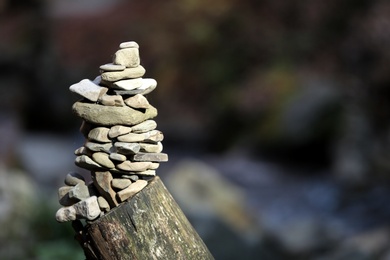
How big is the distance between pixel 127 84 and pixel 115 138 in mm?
216

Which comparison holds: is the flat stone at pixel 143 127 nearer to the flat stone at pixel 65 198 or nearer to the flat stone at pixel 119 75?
the flat stone at pixel 119 75

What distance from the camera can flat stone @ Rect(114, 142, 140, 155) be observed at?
3072mm

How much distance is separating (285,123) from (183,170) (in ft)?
14.1

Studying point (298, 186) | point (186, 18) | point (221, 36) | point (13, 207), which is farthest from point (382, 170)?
point (186, 18)

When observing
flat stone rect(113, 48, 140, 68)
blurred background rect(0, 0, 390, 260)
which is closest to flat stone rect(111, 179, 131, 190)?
flat stone rect(113, 48, 140, 68)

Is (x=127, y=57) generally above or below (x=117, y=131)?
above

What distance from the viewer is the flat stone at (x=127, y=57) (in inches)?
124

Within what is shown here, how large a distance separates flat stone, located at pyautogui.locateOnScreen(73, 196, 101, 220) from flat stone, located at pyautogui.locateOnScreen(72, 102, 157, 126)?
0.99 feet

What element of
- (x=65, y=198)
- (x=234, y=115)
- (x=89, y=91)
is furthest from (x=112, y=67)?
(x=234, y=115)

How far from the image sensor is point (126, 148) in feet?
10.1

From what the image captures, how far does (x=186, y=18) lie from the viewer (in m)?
19.0

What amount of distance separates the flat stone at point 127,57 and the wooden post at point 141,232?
1.60 ft

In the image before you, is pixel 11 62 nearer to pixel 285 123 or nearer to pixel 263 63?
pixel 263 63

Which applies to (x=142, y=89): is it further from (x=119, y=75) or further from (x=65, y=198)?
(x=65, y=198)
